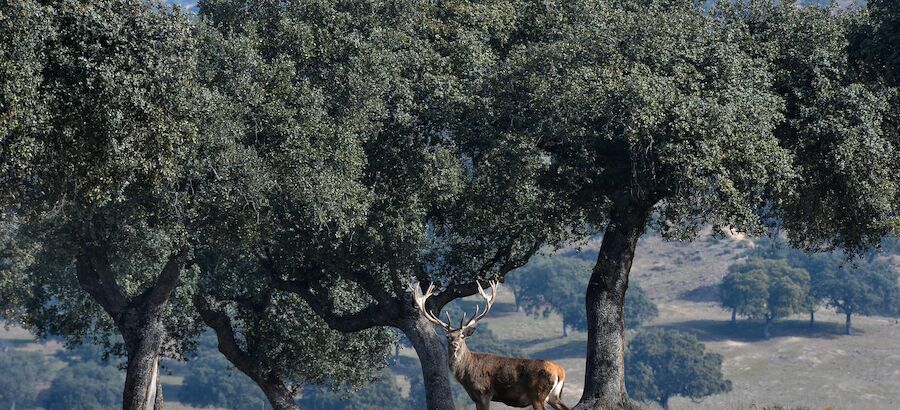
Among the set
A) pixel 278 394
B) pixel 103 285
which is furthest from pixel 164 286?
pixel 278 394

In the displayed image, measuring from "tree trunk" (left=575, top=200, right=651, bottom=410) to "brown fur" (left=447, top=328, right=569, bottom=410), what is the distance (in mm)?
3120

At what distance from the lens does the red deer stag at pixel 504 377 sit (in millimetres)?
29859

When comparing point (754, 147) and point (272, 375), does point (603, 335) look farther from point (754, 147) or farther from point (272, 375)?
point (272, 375)

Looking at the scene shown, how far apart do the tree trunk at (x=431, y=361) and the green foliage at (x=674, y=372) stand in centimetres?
14249

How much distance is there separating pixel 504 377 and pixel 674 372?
154061mm

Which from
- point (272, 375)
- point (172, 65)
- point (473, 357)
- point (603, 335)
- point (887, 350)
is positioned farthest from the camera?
point (887, 350)

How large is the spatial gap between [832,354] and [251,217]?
162 metres

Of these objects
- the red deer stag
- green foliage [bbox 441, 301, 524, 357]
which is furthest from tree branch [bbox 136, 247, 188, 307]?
green foliage [bbox 441, 301, 524, 357]

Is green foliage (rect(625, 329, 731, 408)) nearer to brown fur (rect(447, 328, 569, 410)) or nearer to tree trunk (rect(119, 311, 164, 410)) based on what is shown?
tree trunk (rect(119, 311, 164, 410))

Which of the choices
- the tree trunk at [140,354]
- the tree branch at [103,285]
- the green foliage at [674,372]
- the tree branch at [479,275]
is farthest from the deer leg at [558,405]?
the green foliage at [674,372]

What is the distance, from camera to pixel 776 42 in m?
35.5

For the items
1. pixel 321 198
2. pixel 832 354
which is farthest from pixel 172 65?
pixel 832 354

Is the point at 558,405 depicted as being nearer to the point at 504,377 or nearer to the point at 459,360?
the point at 504,377

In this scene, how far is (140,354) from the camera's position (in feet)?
124
